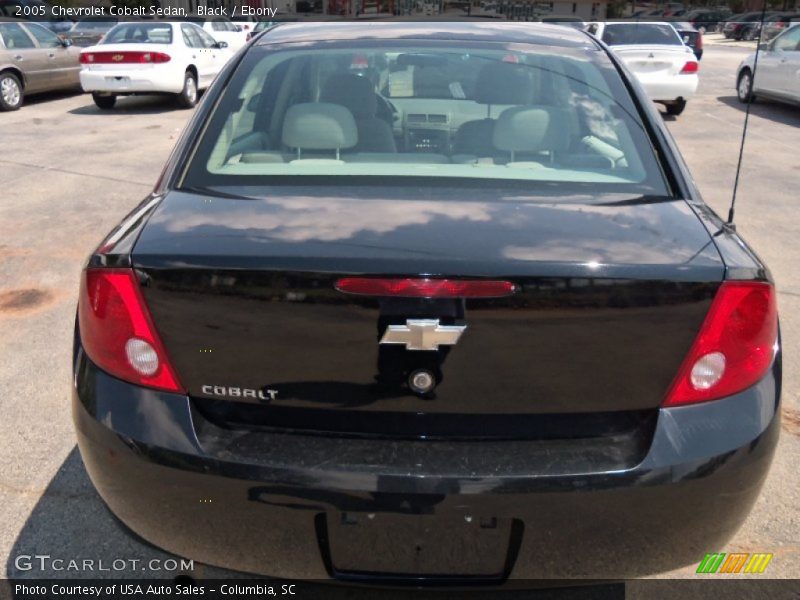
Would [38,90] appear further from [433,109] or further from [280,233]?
[280,233]

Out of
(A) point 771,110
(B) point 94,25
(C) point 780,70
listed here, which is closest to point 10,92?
(B) point 94,25

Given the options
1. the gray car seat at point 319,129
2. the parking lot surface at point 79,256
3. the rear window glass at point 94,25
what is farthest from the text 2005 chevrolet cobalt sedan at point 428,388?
the rear window glass at point 94,25

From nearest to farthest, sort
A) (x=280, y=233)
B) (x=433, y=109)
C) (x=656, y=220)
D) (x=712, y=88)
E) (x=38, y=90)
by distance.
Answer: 1. (x=280, y=233)
2. (x=656, y=220)
3. (x=433, y=109)
4. (x=38, y=90)
5. (x=712, y=88)

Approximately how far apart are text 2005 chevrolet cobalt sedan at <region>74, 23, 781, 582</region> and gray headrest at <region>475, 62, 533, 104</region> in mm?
976

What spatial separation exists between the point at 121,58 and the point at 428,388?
13.1 meters

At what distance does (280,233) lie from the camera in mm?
2084

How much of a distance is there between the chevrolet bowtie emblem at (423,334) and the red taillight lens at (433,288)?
0.07 meters

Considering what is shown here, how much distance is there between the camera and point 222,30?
20.2 meters

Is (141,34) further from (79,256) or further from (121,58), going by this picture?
(79,256)

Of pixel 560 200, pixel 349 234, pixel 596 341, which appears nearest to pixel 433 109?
pixel 560 200

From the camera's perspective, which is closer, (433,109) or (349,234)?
(349,234)

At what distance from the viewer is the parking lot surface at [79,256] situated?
2912mm

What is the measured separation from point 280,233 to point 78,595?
1.43m

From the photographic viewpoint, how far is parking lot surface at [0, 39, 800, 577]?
291cm
